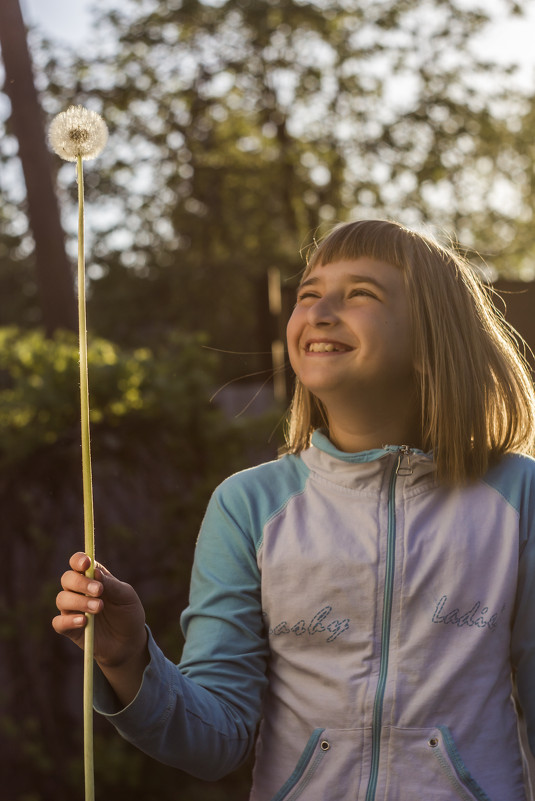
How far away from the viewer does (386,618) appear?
1586 millimetres

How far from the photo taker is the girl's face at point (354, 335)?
1.60 m

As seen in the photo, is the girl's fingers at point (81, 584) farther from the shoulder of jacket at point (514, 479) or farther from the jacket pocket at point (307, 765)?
the shoulder of jacket at point (514, 479)

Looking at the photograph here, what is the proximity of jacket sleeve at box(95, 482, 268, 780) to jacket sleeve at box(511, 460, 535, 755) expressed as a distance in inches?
18.1

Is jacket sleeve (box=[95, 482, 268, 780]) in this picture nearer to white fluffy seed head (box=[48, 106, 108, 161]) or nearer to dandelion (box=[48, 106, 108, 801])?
dandelion (box=[48, 106, 108, 801])

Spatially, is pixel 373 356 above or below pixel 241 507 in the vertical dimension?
above

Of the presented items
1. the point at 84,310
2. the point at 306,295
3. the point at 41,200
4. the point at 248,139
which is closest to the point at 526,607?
the point at 306,295

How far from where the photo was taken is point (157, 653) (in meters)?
1.42

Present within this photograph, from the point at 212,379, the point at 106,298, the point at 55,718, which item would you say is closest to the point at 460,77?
the point at 106,298

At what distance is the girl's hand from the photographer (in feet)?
3.80

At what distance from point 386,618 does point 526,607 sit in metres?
0.26

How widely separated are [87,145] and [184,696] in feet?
2.89

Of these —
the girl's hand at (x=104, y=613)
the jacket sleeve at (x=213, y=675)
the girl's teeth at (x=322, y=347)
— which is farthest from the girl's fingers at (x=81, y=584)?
the girl's teeth at (x=322, y=347)

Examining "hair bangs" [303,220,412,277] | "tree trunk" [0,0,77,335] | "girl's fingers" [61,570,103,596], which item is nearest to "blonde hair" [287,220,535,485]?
"hair bangs" [303,220,412,277]

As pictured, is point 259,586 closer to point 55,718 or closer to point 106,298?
point 55,718
